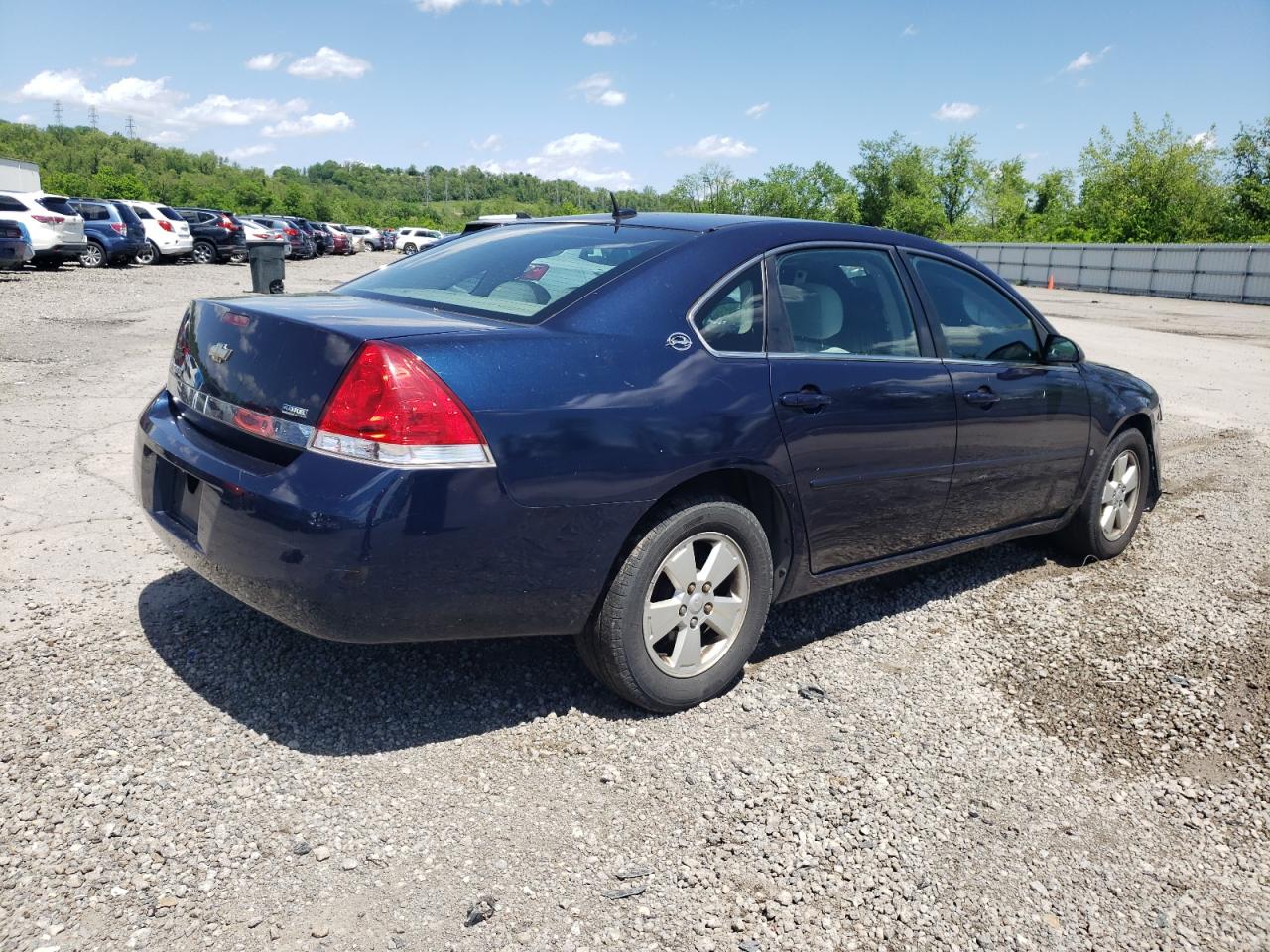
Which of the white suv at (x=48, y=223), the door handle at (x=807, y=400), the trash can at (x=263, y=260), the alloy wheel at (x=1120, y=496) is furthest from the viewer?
the white suv at (x=48, y=223)

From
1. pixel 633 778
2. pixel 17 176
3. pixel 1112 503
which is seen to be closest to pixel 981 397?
pixel 1112 503

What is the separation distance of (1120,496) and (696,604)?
3077 mm

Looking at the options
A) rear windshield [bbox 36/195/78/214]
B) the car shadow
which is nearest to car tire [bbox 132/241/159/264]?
rear windshield [bbox 36/195/78/214]

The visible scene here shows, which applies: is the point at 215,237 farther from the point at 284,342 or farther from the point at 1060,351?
the point at 284,342

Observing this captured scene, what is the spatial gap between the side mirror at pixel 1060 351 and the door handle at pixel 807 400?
5.53ft

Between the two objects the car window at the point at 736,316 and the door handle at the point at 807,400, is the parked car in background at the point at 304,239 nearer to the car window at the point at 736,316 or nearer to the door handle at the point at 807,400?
the car window at the point at 736,316

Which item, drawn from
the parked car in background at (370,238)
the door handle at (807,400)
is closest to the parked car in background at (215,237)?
the parked car in background at (370,238)

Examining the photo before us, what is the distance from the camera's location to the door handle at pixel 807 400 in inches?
137

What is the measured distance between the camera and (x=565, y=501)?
2.95 metres

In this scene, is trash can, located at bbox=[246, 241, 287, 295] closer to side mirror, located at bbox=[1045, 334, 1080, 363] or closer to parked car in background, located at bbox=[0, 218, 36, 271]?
parked car in background, located at bbox=[0, 218, 36, 271]

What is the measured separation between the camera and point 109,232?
87.6ft

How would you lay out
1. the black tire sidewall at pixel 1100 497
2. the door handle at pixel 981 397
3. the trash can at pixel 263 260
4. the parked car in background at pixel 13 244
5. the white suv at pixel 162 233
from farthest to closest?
1. the white suv at pixel 162 233
2. the parked car in background at pixel 13 244
3. the trash can at pixel 263 260
4. the black tire sidewall at pixel 1100 497
5. the door handle at pixel 981 397

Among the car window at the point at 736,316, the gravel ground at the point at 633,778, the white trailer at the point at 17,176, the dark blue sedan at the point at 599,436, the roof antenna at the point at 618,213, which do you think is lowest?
the gravel ground at the point at 633,778

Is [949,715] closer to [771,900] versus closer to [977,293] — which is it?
[771,900]
